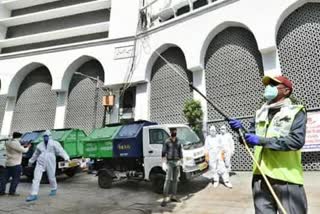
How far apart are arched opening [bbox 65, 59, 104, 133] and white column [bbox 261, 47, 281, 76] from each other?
981 centimetres

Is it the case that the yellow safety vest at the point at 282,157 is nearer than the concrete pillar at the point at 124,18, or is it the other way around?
the yellow safety vest at the point at 282,157

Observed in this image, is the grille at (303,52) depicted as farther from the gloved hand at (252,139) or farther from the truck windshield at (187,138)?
the gloved hand at (252,139)

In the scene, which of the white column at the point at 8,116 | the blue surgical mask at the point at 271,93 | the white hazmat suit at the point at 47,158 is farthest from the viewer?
the white column at the point at 8,116

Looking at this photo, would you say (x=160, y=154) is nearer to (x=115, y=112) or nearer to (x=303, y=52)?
(x=303, y=52)

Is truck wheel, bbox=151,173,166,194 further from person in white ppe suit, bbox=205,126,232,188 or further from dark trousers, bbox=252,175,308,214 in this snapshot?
dark trousers, bbox=252,175,308,214

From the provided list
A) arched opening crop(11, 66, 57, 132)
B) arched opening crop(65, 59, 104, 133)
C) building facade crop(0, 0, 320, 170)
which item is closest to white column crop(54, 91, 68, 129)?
building facade crop(0, 0, 320, 170)

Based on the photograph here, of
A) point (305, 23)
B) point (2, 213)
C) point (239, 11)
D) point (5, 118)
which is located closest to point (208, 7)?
point (239, 11)

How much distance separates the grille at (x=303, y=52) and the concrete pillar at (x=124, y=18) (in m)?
8.79

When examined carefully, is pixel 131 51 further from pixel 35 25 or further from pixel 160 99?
pixel 35 25

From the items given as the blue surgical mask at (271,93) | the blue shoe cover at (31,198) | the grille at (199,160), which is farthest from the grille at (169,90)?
the blue surgical mask at (271,93)

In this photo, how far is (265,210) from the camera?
237 centimetres

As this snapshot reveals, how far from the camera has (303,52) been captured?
10.3 meters

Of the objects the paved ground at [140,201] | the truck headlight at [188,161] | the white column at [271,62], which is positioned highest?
the white column at [271,62]

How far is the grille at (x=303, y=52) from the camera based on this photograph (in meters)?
9.90
